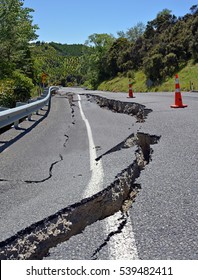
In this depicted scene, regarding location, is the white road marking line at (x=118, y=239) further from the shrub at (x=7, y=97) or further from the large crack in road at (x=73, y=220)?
the shrub at (x=7, y=97)

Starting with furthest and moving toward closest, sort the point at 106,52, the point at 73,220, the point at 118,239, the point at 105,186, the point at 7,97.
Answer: the point at 106,52 → the point at 7,97 → the point at 105,186 → the point at 73,220 → the point at 118,239

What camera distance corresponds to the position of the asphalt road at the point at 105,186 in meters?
2.45

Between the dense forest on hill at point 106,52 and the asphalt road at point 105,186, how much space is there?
23.9 feet

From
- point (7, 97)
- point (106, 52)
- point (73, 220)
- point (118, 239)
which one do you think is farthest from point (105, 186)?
point (106, 52)

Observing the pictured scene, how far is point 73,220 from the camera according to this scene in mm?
2930

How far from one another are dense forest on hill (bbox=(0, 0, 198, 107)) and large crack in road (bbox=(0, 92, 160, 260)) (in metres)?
9.68

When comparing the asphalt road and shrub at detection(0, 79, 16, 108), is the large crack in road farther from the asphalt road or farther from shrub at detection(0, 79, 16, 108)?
shrub at detection(0, 79, 16, 108)

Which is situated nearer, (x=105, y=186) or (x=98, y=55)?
(x=105, y=186)

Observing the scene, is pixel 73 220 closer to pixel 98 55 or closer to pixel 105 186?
pixel 105 186

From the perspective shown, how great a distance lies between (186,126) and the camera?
7.30 m

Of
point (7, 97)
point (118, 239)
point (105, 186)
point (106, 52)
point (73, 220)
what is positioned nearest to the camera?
point (118, 239)

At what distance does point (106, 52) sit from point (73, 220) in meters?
72.4

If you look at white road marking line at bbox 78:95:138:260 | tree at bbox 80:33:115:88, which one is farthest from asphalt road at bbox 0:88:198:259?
tree at bbox 80:33:115:88

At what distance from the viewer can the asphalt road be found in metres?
2.45
